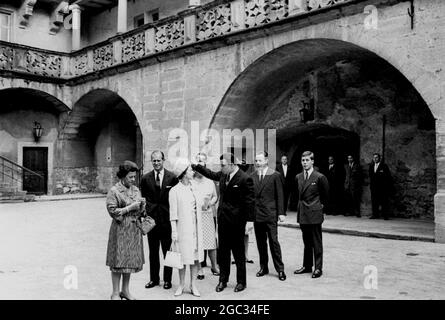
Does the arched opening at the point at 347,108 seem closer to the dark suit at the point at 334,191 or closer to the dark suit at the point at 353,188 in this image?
the dark suit at the point at 353,188

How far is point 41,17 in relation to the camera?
20.5 meters

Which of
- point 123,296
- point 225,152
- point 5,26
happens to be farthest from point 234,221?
point 5,26

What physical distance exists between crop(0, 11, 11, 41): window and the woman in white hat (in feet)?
56.4

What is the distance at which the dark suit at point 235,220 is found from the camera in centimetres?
548

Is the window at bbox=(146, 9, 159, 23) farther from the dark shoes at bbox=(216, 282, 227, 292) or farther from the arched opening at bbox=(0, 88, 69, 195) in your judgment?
the dark shoes at bbox=(216, 282, 227, 292)

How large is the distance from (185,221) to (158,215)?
553mm

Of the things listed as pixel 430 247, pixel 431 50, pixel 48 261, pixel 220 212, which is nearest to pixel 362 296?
pixel 220 212

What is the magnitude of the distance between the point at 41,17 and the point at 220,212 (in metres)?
18.2

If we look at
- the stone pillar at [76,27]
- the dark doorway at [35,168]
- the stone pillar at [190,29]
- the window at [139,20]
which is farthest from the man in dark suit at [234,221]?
the stone pillar at [76,27]

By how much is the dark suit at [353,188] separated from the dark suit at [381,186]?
0.60m

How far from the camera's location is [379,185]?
11922 millimetres

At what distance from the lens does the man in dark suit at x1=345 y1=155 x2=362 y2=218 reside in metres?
12.8

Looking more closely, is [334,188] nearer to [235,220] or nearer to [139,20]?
[235,220]

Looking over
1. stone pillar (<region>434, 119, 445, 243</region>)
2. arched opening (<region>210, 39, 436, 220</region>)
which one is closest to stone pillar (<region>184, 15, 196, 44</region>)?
arched opening (<region>210, 39, 436, 220</region>)
